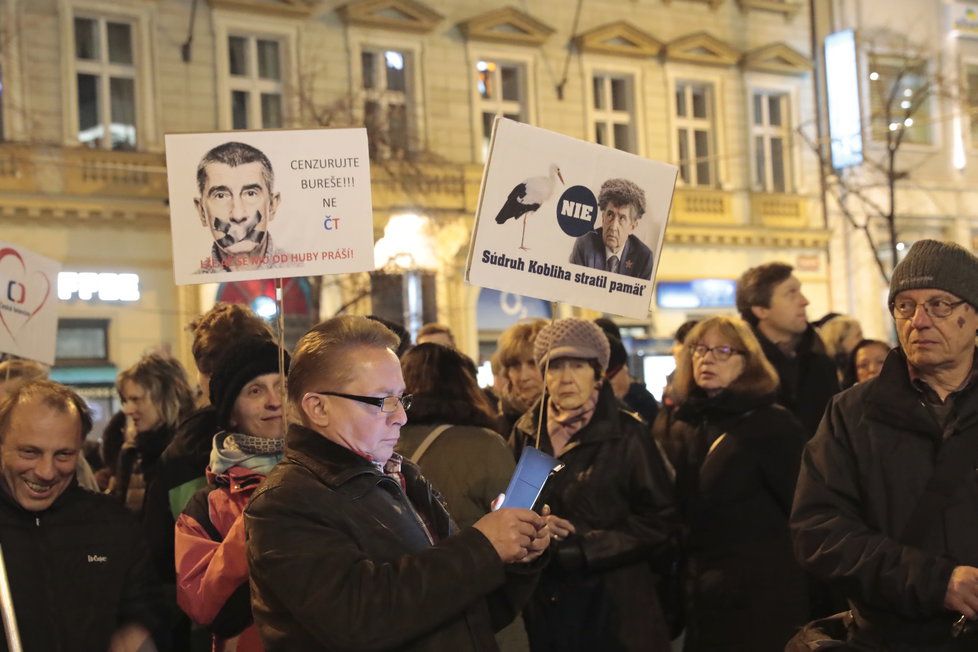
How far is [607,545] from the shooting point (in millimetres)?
4688

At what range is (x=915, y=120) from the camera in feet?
85.7

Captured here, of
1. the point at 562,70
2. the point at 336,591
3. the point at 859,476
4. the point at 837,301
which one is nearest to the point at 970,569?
the point at 859,476

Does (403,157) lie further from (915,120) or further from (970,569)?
(970,569)

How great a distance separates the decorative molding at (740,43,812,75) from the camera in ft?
81.5

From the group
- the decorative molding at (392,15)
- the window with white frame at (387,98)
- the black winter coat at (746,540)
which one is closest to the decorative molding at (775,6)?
the decorative molding at (392,15)

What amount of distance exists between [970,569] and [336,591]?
161 cm

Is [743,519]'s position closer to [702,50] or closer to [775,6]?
[702,50]

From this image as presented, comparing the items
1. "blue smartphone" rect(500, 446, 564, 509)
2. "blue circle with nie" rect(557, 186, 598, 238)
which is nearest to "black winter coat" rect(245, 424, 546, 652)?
"blue smartphone" rect(500, 446, 564, 509)

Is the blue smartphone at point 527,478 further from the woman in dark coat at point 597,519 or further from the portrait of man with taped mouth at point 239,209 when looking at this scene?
the portrait of man with taped mouth at point 239,209

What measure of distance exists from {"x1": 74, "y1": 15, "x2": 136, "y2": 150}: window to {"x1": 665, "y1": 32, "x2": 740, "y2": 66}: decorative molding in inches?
393

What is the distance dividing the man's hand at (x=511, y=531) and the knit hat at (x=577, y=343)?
1974 mm

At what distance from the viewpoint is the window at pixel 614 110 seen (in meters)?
23.4

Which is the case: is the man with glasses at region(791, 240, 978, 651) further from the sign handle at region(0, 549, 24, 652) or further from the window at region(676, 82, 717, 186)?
the window at region(676, 82, 717, 186)

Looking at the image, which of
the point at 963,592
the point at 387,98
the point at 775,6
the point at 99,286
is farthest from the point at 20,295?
the point at 775,6
